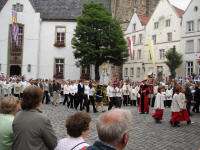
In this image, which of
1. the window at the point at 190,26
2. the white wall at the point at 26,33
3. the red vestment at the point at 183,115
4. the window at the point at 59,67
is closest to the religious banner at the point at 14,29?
the white wall at the point at 26,33

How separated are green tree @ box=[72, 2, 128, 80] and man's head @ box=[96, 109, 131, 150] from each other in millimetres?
40921

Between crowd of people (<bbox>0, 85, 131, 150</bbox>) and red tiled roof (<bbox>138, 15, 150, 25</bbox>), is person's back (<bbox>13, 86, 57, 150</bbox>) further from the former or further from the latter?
red tiled roof (<bbox>138, 15, 150, 25</bbox>)

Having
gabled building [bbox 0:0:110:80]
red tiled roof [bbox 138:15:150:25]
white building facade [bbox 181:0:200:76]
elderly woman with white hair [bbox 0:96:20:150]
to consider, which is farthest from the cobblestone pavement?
red tiled roof [bbox 138:15:150:25]

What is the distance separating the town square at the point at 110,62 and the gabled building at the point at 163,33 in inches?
2.8

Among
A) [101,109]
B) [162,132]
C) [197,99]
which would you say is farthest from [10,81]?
[162,132]

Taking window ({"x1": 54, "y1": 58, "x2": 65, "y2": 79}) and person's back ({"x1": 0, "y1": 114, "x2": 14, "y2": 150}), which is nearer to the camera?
person's back ({"x1": 0, "y1": 114, "x2": 14, "y2": 150})

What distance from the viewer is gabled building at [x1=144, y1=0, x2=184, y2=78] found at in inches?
2117

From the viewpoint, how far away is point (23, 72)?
47.8 meters

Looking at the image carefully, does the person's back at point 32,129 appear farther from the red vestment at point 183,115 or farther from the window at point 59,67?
the window at point 59,67

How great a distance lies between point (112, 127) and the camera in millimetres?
3857

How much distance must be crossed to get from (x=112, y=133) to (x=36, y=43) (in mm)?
44698

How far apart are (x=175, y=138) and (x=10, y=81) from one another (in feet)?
65.5

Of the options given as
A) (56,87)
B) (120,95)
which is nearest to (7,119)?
(120,95)

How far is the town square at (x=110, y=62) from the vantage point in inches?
736
